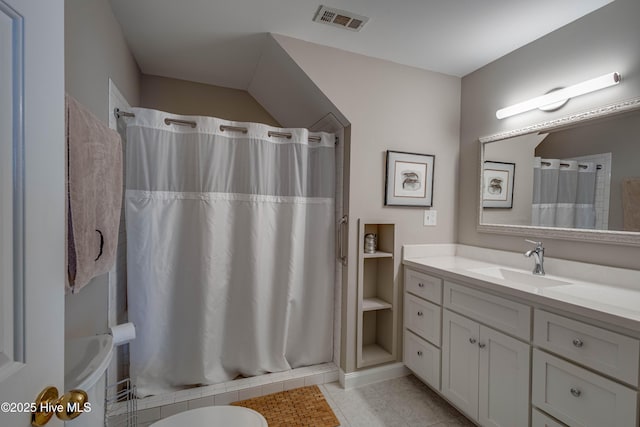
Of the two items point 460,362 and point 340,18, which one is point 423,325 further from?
point 340,18

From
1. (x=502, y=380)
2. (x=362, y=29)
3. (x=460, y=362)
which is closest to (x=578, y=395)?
(x=502, y=380)

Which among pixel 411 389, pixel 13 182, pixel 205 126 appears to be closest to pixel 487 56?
pixel 205 126

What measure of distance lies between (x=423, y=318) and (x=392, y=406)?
0.59 meters

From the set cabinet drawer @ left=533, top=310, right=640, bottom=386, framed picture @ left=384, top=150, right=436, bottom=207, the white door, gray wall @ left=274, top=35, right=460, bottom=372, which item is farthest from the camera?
framed picture @ left=384, top=150, right=436, bottom=207

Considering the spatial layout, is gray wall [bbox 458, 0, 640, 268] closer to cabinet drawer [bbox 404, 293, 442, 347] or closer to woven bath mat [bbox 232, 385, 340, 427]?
cabinet drawer [bbox 404, 293, 442, 347]

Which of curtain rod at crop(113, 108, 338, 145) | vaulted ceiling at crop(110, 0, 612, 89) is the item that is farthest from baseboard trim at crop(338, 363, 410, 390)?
vaulted ceiling at crop(110, 0, 612, 89)

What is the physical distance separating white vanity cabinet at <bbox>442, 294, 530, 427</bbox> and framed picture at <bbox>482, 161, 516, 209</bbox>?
905 millimetres

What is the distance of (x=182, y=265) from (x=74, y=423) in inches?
44.8

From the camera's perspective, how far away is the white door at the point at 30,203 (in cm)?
44

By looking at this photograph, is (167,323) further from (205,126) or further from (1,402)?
(1,402)

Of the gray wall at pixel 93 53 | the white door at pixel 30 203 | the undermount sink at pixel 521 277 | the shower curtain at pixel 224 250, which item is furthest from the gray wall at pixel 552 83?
Answer: the gray wall at pixel 93 53

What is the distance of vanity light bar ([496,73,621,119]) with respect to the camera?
1.48 meters

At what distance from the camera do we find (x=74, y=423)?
733mm

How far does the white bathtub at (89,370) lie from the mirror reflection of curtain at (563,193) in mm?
2273
